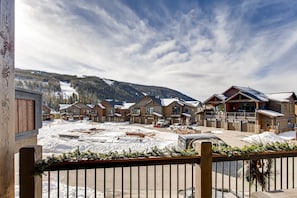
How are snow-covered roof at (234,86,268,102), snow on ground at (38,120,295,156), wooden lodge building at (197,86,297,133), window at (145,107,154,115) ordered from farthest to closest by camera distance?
window at (145,107,154,115), snow-covered roof at (234,86,268,102), wooden lodge building at (197,86,297,133), snow on ground at (38,120,295,156)

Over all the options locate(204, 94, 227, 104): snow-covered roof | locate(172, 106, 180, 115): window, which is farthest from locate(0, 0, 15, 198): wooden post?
locate(172, 106, 180, 115): window

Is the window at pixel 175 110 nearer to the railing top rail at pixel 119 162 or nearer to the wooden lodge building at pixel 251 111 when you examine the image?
the wooden lodge building at pixel 251 111

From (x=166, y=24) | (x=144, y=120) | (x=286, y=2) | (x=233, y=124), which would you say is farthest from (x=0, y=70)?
(x=144, y=120)

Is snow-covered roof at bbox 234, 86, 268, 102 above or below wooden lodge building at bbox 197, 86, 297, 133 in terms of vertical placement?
above

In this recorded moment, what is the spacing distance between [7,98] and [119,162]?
3.53ft

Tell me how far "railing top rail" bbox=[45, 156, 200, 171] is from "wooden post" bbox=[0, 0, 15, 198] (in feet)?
1.33

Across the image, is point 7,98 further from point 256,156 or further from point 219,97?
point 219,97

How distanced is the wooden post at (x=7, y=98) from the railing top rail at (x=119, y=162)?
15.9 inches

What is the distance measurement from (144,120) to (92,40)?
23.7m

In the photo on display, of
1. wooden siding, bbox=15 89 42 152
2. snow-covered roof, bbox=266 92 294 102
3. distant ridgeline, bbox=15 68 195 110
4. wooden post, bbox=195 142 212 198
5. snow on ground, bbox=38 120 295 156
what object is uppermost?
distant ridgeline, bbox=15 68 195 110

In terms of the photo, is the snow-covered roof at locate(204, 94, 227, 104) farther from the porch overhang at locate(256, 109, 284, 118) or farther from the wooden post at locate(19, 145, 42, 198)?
the wooden post at locate(19, 145, 42, 198)

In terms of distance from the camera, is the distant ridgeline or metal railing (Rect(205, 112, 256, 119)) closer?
metal railing (Rect(205, 112, 256, 119))

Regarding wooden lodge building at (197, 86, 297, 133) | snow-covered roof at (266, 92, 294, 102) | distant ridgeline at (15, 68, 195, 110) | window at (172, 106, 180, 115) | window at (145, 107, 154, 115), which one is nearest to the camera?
wooden lodge building at (197, 86, 297, 133)

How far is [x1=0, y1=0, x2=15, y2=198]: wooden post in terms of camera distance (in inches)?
53.7
